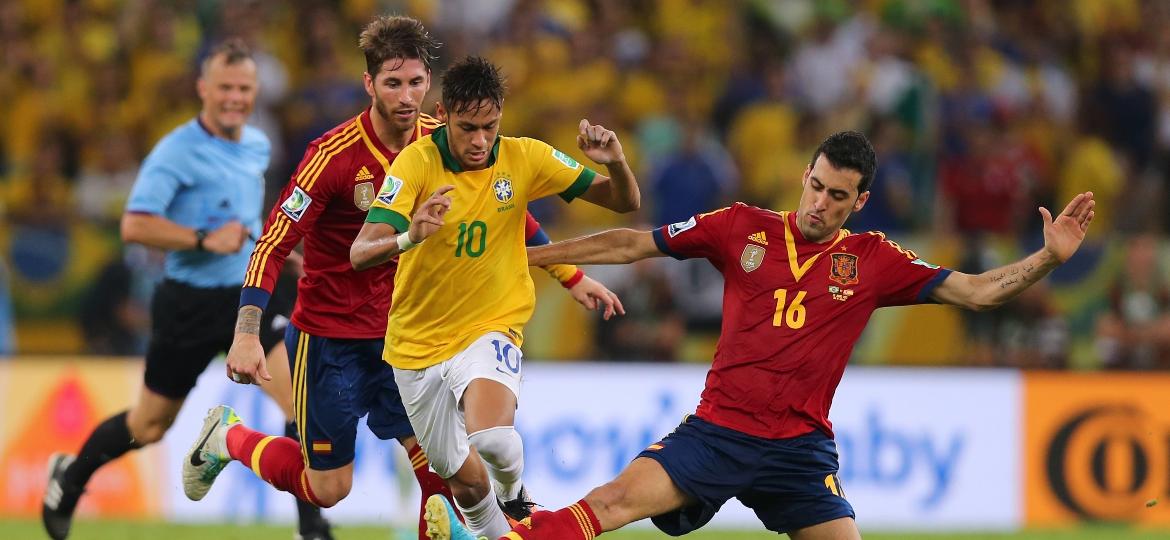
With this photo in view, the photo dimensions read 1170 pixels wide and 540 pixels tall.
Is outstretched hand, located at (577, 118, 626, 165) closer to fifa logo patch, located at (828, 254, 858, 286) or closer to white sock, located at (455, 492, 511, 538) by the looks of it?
fifa logo patch, located at (828, 254, 858, 286)

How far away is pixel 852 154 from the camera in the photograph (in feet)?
22.8

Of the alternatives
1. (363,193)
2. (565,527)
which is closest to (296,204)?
(363,193)

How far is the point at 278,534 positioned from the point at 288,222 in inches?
147

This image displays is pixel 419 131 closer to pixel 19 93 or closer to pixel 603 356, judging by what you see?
pixel 603 356

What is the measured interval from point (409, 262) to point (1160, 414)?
7175 millimetres

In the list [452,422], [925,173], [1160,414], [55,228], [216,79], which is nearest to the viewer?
[452,422]

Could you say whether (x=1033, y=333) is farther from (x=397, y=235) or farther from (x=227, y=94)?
(x=397, y=235)

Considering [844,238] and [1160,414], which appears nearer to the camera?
[844,238]

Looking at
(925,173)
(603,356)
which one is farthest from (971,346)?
(603,356)

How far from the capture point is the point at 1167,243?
13500 mm

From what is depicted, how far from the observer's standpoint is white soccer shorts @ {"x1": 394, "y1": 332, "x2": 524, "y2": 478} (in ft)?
23.5

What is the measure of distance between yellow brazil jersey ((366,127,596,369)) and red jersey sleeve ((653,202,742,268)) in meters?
0.51

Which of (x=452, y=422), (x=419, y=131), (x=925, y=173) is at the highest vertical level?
(x=925, y=173)

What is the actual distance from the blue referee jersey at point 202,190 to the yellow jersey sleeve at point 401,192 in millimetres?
2301
